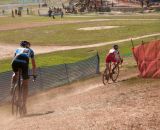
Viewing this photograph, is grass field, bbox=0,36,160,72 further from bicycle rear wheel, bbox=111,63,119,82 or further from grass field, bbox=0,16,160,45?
grass field, bbox=0,16,160,45

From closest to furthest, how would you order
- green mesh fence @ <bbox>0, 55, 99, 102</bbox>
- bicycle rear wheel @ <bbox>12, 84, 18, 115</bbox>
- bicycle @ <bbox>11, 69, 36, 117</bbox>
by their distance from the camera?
bicycle @ <bbox>11, 69, 36, 117</bbox> < bicycle rear wheel @ <bbox>12, 84, 18, 115</bbox> < green mesh fence @ <bbox>0, 55, 99, 102</bbox>

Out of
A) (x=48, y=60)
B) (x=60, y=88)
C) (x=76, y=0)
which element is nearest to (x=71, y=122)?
(x=60, y=88)

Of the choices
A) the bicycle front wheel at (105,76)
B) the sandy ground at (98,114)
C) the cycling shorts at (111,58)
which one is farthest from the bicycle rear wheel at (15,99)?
the cycling shorts at (111,58)

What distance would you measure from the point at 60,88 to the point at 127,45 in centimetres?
2151

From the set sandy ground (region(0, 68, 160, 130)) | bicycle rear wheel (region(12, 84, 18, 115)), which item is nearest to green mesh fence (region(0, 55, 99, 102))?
sandy ground (region(0, 68, 160, 130))

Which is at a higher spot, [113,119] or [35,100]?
[113,119]

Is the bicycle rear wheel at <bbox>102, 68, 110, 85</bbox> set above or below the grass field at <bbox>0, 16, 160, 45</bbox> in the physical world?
above

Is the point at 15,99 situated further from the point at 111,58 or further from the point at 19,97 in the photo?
the point at 111,58

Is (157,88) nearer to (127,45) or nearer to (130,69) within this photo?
(130,69)

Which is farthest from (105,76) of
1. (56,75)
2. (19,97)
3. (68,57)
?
(68,57)

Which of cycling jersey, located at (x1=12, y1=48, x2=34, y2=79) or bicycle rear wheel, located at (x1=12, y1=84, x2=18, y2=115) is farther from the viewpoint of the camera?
bicycle rear wheel, located at (x1=12, y1=84, x2=18, y2=115)

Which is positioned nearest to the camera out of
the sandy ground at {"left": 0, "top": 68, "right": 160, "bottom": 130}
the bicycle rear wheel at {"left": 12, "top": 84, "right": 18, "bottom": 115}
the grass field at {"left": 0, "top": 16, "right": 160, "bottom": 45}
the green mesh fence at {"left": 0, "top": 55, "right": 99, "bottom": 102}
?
the sandy ground at {"left": 0, "top": 68, "right": 160, "bottom": 130}

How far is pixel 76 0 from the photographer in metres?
141

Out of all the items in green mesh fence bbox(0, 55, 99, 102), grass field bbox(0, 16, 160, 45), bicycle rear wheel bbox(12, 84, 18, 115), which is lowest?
grass field bbox(0, 16, 160, 45)
